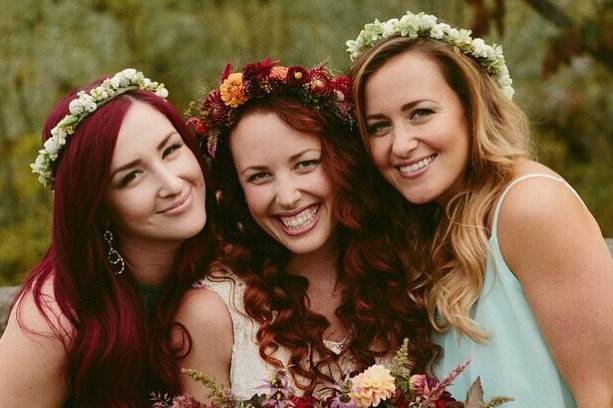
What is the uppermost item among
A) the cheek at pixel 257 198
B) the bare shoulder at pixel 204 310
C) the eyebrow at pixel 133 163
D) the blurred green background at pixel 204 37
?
the blurred green background at pixel 204 37

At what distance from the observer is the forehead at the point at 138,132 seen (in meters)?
3.33

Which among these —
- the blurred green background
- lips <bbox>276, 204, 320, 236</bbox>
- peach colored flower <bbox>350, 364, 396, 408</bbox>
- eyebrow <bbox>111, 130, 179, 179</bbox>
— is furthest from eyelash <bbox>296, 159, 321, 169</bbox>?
the blurred green background

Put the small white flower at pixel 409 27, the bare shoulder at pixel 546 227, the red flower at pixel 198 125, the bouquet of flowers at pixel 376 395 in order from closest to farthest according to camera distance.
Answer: the bouquet of flowers at pixel 376 395 < the bare shoulder at pixel 546 227 < the small white flower at pixel 409 27 < the red flower at pixel 198 125

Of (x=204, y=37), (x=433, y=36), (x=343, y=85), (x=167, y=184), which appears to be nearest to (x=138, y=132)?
(x=167, y=184)

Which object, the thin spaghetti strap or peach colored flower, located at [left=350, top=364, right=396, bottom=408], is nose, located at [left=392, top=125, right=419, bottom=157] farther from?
peach colored flower, located at [left=350, top=364, right=396, bottom=408]

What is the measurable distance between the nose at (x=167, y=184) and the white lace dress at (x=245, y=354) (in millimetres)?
418

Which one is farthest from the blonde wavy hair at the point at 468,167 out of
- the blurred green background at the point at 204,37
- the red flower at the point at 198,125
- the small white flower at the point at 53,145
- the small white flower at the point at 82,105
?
the blurred green background at the point at 204,37

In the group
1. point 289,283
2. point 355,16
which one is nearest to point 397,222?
point 289,283

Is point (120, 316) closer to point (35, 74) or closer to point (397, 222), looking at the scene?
point (397, 222)

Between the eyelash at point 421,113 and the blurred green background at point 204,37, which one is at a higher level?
the blurred green background at point 204,37

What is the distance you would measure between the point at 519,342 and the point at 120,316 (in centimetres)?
150

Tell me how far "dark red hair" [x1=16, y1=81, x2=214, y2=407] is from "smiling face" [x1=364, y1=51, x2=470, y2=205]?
0.82m

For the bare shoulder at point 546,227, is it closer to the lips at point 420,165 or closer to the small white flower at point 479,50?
the lips at point 420,165

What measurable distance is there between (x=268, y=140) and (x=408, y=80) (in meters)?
0.56
